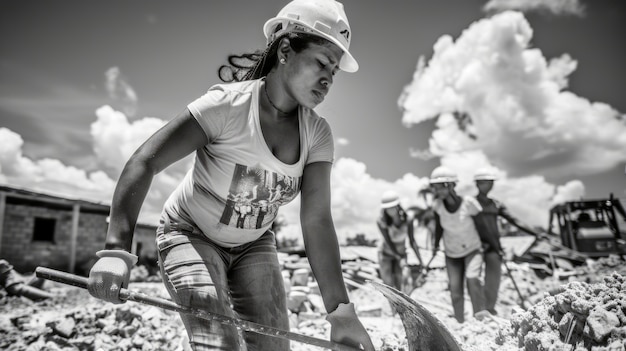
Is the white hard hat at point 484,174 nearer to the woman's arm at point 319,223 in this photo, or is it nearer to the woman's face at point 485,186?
the woman's face at point 485,186

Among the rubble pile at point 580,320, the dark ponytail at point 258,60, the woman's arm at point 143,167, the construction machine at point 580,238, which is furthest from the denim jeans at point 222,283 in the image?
the construction machine at point 580,238

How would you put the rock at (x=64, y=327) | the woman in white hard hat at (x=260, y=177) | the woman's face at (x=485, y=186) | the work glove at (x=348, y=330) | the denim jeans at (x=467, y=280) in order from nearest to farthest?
the woman in white hard hat at (x=260, y=177) < the work glove at (x=348, y=330) < the rock at (x=64, y=327) < the denim jeans at (x=467, y=280) < the woman's face at (x=485, y=186)

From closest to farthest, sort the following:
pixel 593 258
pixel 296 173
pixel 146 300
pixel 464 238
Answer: pixel 146 300
pixel 296 173
pixel 464 238
pixel 593 258

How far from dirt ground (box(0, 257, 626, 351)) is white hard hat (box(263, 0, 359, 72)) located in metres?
1.51

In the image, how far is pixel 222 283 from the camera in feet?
5.24

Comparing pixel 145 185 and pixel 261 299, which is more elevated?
pixel 145 185

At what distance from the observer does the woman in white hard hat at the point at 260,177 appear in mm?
1558

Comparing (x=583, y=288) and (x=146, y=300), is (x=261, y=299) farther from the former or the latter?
(x=583, y=288)

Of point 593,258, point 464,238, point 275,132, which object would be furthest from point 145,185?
point 593,258

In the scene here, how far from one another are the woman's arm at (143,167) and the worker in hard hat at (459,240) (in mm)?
4627

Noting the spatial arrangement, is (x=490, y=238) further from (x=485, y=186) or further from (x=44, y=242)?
(x=44, y=242)

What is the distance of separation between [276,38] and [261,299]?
4.08ft

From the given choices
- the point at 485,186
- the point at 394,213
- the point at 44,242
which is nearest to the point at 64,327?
the point at 394,213

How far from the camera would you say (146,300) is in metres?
1.38
